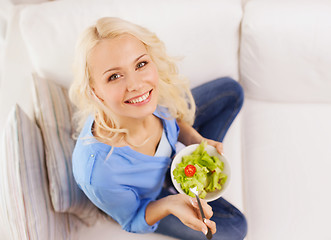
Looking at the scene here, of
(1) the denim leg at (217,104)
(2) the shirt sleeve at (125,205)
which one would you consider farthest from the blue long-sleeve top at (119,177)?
(1) the denim leg at (217,104)

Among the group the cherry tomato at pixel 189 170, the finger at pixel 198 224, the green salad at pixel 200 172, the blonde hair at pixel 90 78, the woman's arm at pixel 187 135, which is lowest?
the finger at pixel 198 224

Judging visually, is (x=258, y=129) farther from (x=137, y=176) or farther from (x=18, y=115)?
(x=18, y=115)

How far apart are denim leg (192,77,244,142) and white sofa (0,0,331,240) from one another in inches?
2.1

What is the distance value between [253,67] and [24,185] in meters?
1.15

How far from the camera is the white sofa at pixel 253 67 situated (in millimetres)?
1209

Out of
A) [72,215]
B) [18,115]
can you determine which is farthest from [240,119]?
[18,115]

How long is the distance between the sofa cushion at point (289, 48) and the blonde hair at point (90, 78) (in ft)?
1.36

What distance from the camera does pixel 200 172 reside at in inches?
38.5

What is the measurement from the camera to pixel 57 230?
104 centimetres

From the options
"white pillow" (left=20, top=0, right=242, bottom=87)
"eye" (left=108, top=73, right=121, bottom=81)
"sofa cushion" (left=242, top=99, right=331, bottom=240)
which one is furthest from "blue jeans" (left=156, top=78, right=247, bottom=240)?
"eye" (left=108, top=73, right=121, bottom=81)

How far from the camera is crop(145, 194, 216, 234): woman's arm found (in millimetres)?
945

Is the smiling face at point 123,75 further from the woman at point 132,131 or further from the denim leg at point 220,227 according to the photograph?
the denim leg at point 220,227

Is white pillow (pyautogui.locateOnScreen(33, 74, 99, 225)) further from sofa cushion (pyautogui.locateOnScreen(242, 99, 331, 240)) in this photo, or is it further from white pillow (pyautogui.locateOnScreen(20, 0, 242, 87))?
sofa cushion (pyautogui.locateOnScreen(242, 99, 331, 240))

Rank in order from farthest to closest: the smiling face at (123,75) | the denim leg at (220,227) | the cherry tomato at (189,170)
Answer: the denim leg at (220,227)
the cherry tomato at (189,170)
the smiling face at (123,75)
